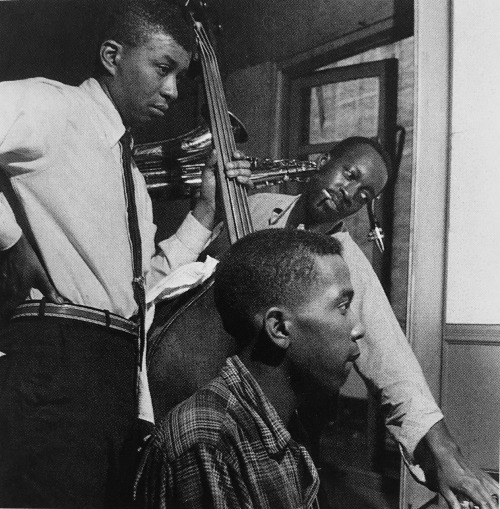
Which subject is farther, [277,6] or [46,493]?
[277,6]

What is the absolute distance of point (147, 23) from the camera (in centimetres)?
79

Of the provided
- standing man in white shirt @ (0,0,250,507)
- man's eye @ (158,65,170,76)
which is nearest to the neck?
standing man in white shirt @ (0,0,250,507)

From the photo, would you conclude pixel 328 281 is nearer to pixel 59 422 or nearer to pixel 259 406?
pixel 259 406

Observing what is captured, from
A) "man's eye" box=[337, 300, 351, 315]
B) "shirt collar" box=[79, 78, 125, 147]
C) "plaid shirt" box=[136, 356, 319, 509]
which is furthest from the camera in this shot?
"shirt collar" box=[79, 78, 125, 147]

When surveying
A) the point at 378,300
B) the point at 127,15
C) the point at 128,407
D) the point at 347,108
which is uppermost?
the point at 127,15

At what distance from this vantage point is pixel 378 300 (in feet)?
2.69

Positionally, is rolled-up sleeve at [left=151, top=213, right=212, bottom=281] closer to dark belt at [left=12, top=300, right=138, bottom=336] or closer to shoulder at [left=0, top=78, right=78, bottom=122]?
dark belt at [left=12, top=300, right=138, bottom=336]

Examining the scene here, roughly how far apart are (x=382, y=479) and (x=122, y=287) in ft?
1.39

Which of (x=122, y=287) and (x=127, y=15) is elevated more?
(x=127, y=15)

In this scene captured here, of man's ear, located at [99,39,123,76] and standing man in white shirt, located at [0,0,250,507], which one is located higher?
man's ear, located at [99,39,123,76]

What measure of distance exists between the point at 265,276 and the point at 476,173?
13.9 inches

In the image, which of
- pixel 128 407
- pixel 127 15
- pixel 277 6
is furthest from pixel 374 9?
pixel 128 407

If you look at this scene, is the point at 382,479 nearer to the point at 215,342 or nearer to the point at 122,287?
the point at 215,342

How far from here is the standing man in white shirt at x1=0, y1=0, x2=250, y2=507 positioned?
0.70 m
